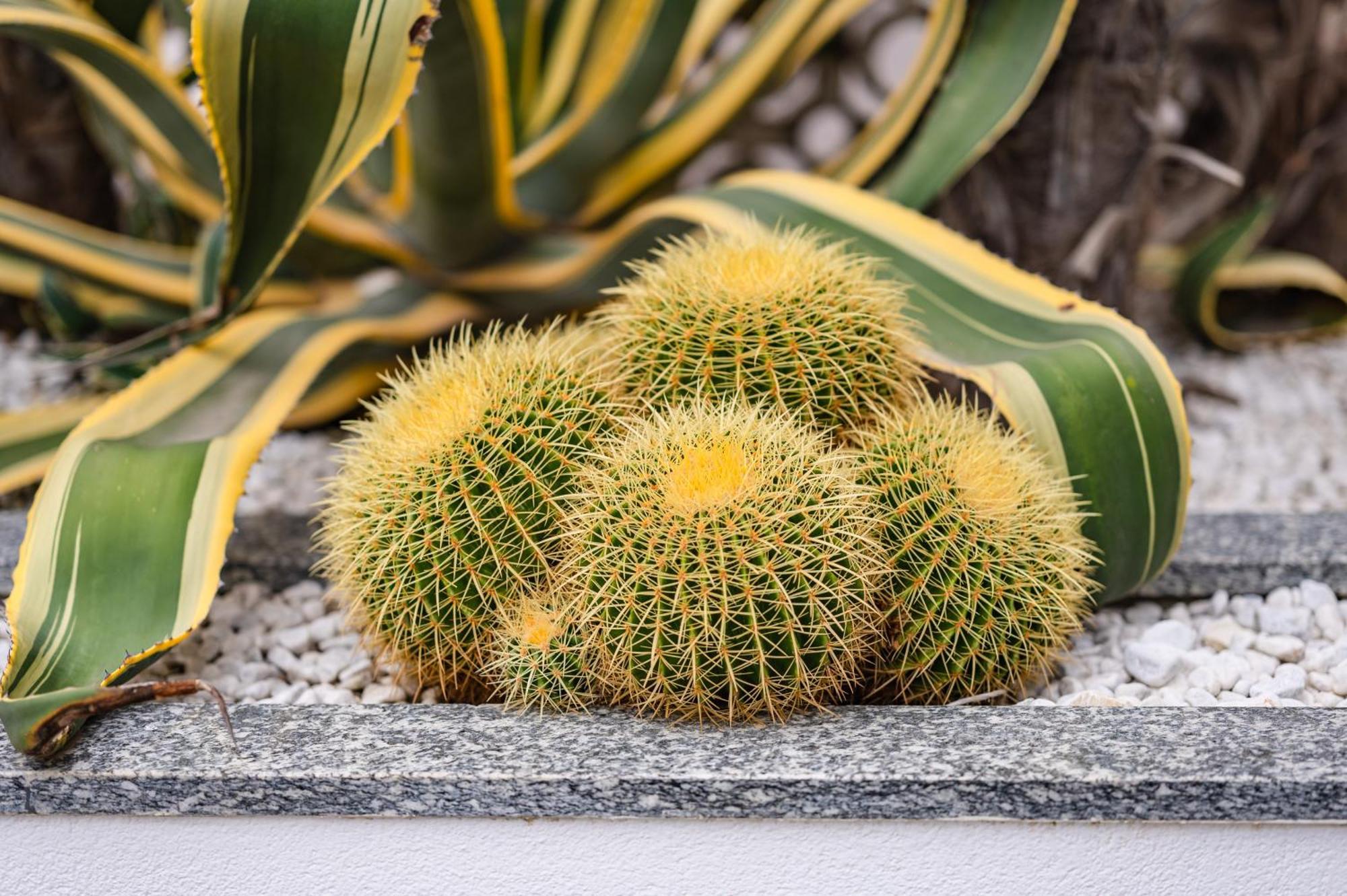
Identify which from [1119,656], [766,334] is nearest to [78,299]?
[766,334]

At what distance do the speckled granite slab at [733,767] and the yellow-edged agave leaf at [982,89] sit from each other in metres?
0.86

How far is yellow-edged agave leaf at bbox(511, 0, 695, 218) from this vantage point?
1.90 m

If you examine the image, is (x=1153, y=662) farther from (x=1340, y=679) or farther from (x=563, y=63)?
(x=563, y=63)

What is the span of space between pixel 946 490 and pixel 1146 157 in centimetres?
99

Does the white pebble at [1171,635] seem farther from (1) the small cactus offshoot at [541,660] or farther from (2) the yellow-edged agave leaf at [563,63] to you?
(2) the yellow-edged agave leaf at [563,63]

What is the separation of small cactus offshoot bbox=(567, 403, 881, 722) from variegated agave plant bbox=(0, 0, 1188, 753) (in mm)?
350

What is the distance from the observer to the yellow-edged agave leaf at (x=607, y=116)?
190 cm

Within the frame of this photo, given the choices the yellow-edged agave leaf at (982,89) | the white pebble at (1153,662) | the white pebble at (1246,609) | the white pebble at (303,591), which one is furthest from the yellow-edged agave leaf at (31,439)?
the white pebble at (1246,609)

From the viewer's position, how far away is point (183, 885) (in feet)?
3.59

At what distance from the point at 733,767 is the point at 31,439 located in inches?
43.3

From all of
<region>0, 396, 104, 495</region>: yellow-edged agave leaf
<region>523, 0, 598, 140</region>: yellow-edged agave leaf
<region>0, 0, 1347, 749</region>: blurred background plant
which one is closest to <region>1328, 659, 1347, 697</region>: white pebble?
<region>0, 0, 1347, 749</region>: blurred background plant

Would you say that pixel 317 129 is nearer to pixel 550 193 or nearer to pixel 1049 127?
pixel 550 193

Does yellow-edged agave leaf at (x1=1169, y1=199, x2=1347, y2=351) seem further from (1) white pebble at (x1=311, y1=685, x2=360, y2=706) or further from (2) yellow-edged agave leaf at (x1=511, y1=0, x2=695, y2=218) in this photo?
(1) white pebble at (x1=311, y1=685, x2=360, y2=706)

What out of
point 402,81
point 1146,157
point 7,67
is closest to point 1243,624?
point 1146,157
